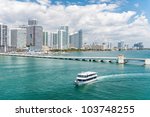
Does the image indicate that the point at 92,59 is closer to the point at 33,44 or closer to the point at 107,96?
the point at 107,96

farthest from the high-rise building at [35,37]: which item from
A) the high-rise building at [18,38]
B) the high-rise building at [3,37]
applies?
the high-rise building at [3,37]

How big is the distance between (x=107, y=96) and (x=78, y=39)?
116 meters

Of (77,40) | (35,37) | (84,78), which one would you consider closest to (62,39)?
(77,40)

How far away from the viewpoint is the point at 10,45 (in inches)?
3907

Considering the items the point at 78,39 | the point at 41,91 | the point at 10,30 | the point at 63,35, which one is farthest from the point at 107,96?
the point at 78,39

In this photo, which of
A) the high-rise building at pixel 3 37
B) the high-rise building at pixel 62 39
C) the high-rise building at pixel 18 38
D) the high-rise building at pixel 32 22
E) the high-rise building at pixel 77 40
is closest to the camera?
the high-rise building at pixel 3 37

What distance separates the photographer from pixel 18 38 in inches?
3895

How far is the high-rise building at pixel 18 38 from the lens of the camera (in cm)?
9750

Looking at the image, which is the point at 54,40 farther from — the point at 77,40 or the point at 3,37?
the point at 3,37

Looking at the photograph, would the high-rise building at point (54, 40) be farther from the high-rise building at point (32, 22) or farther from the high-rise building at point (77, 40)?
the high-rise building at point (77, 40)

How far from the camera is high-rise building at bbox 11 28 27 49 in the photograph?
97500 mm

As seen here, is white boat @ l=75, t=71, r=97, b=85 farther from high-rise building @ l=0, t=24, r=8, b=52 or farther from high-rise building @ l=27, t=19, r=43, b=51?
high-rise building @ l=27, t=19, r=43, b=51

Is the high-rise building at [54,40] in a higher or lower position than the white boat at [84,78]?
higher

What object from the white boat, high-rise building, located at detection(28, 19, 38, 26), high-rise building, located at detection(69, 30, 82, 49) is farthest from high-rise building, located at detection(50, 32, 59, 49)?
the white boat
